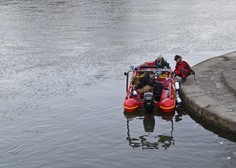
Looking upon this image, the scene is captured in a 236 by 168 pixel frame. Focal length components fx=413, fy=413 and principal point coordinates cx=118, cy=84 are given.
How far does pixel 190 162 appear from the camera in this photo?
12.2m

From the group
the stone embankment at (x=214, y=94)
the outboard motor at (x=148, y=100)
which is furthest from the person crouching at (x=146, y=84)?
the stone embankment at (x=214, y=94)

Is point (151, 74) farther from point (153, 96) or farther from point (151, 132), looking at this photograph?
point (151, 132)

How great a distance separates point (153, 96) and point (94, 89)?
3.87 meters

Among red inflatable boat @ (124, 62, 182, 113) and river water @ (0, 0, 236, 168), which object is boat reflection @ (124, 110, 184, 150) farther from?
red inflatable boat @ (124, 62, 182, 113)

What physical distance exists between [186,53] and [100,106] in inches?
404

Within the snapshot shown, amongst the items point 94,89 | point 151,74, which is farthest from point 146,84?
point 94,89

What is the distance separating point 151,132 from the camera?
14.6 m

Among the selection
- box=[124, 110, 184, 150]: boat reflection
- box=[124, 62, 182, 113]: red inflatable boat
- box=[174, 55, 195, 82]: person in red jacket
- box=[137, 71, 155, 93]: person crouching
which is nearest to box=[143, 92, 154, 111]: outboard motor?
box=[124, 62, 182, 113]: red inflatable boat

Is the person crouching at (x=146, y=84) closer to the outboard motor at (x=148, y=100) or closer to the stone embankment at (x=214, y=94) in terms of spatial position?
the outboard motor at (x=148, y=100)

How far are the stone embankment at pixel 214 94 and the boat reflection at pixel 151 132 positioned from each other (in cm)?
91

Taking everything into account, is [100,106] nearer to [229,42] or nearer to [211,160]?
[211,160]

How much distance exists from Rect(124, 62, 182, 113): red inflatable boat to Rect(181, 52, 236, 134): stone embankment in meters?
0.57

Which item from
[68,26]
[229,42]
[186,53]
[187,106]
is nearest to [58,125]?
[187,106]

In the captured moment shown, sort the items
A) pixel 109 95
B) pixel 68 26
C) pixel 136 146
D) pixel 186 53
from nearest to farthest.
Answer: pixel 136 146 → pixel 109 95 → pixel 186 53 → pixel 68 26
